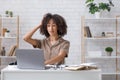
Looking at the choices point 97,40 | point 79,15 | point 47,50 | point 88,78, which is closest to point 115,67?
point 97,40

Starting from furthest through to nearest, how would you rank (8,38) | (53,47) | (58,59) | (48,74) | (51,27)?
(8,38) → (53,47) → (51,27) → (58,59) → (48,74)

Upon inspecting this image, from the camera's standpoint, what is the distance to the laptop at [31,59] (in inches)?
95.0

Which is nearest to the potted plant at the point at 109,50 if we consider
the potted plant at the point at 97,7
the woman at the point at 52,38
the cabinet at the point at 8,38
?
the potted plant at the point at 97,7

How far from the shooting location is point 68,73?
7.72ft

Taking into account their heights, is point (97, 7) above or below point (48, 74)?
above

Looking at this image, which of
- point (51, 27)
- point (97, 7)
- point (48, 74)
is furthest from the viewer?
point (97, 7)

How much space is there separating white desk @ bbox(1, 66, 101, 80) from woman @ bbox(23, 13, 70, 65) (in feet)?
2.05

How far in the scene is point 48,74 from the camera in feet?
7.76

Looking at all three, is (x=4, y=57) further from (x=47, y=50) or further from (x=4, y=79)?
(x=4, y=79)

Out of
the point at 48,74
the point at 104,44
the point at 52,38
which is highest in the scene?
the point at 52,38

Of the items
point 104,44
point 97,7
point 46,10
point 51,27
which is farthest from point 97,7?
point 51,27

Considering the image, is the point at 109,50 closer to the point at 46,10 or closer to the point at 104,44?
the point at 104,44

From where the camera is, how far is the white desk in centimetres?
234

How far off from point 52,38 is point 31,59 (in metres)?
0.85
